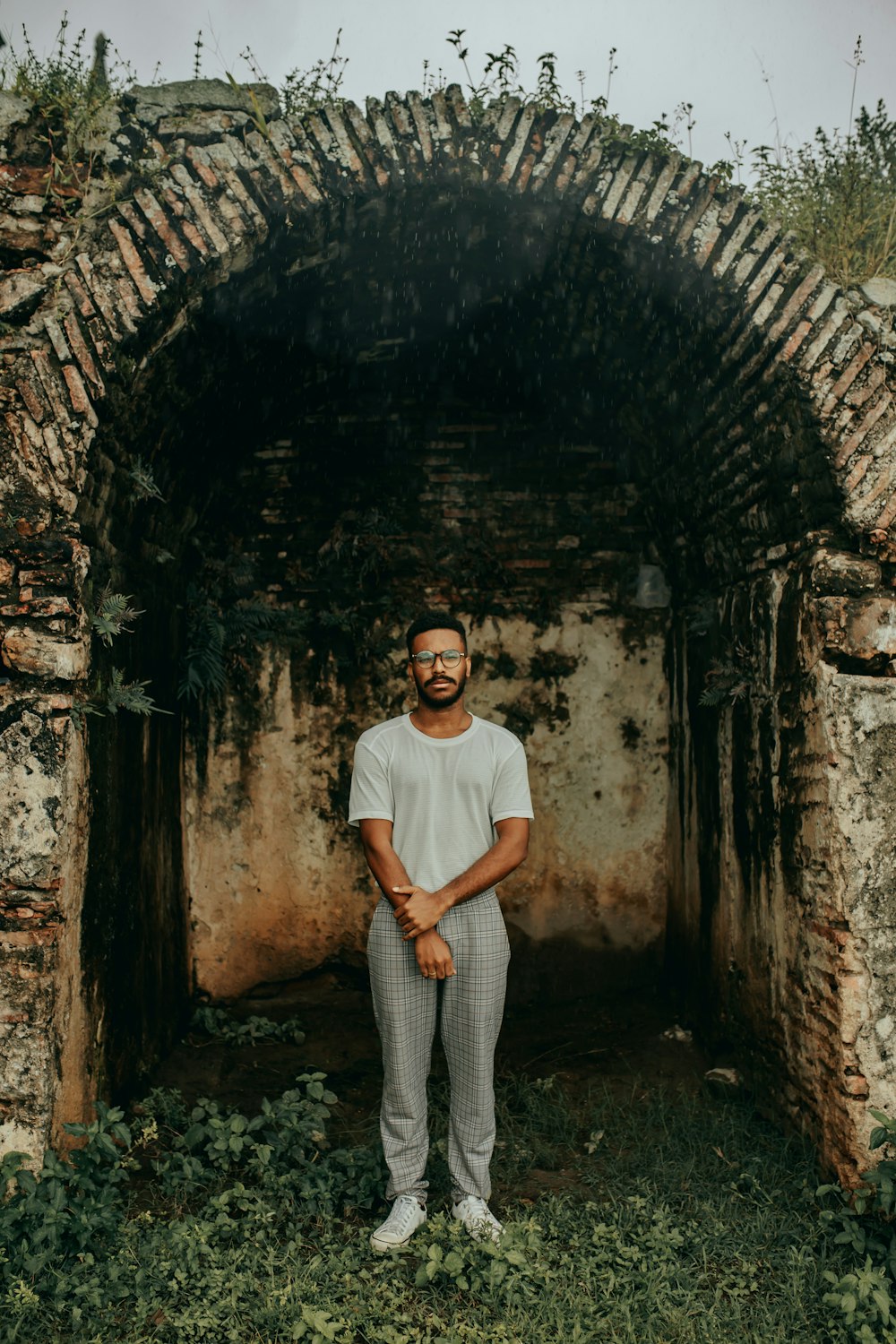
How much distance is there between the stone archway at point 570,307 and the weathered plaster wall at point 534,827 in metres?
0.92

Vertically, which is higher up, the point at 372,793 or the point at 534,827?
the point at 372,793

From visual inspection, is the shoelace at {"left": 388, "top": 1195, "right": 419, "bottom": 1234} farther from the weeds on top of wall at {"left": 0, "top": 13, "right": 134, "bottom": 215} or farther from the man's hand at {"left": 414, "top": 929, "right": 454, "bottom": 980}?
the weeds on top of wall at {"left": 0, "top": 13, "right": 134, "bottom": 215}

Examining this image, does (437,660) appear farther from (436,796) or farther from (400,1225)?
(400,1225)

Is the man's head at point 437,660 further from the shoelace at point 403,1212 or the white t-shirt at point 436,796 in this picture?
the shoelace at point 403,1212

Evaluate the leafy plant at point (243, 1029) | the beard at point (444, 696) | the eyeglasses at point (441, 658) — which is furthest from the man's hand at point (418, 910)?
the leafy plant at point (243, 1029)

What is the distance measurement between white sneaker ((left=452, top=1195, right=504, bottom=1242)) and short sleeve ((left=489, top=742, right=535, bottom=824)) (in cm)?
127

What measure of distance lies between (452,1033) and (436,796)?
2.65ft

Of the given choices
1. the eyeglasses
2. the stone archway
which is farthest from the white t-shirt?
the stone archway

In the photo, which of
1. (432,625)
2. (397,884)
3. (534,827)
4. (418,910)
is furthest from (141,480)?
(534,827)

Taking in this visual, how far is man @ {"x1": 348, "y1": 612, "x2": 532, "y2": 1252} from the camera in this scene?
122 inches

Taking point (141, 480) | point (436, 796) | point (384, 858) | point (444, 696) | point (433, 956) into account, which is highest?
point (141, 480)

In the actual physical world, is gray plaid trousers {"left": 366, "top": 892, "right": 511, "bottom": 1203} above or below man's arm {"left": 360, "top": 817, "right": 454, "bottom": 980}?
below

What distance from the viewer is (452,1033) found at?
3.15 m

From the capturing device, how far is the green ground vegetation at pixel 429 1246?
2.83m
